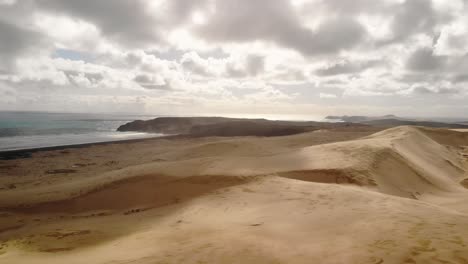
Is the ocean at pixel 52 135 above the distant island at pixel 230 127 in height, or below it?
below

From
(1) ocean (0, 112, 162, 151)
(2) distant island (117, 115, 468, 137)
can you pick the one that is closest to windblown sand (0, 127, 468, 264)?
(1) ocean (0, 112, 162, 151)

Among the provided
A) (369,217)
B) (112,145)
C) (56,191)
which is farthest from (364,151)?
(112,145)

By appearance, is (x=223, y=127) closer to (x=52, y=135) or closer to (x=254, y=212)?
(x=52, y=135)

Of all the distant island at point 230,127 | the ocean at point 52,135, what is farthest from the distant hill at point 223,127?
the ocean at point 52,135

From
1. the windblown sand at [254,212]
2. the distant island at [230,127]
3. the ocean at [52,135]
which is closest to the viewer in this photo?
the windblown sand at [254,212]

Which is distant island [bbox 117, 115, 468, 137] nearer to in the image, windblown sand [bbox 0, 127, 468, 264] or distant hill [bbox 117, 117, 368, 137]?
distant hill [bbox 117, 117, 368, 137]

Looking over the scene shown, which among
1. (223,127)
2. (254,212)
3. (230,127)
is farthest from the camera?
(223,127)

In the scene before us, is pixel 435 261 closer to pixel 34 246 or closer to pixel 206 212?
pixel 206 212

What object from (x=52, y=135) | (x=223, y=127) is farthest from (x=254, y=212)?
(x=52, y=135)

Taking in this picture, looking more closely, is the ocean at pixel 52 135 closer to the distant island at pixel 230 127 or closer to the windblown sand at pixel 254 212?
the distant island at pixel 230 127
